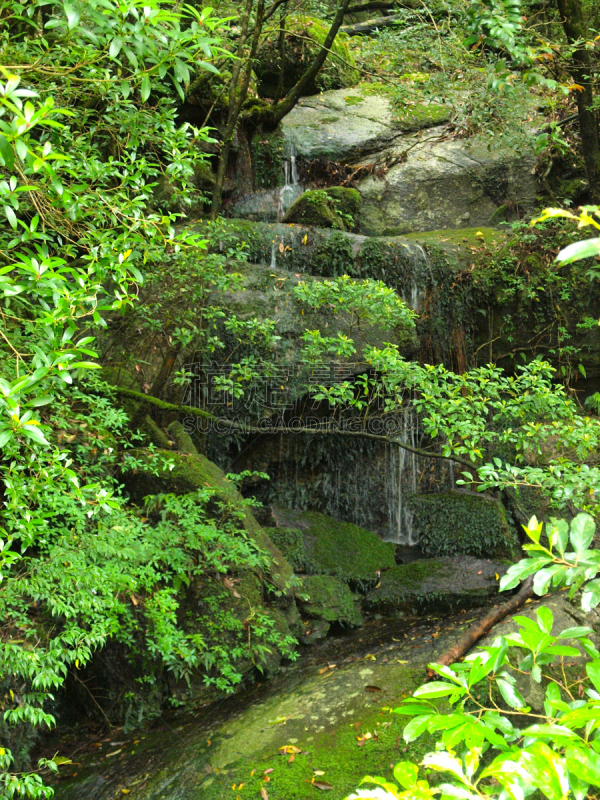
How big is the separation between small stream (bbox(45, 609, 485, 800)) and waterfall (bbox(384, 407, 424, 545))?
11.6ft

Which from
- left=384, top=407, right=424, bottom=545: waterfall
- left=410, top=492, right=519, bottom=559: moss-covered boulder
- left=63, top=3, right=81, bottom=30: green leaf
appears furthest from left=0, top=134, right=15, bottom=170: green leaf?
left=384, top=407, right=424, bottom=545: waterfall

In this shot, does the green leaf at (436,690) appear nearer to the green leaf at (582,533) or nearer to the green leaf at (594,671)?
the green leaf at (594,671)

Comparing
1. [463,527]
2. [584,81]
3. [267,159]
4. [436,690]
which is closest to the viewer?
[436,690]

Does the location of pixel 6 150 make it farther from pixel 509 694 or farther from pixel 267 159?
pixel 267 159

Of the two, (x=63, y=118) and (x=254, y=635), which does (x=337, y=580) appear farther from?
(x=63, y=118)

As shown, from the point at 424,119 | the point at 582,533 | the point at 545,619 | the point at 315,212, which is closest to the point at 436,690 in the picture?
the point at 545,619

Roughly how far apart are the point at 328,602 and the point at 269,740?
2.80 m

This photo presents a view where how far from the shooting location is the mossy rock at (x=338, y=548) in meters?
7.72

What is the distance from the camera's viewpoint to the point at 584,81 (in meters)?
7.69

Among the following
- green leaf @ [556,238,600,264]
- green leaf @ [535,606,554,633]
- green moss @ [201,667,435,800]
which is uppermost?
green leaf @ [556,238,600,264]

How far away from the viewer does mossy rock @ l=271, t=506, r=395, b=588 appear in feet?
25.3

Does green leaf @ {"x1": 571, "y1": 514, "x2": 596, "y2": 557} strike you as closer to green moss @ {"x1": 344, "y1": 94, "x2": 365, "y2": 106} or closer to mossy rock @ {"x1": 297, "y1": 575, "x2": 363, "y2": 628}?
mossy rock @ {"x1": 297, "y1": 575, "x2": 363, "y2": 628}

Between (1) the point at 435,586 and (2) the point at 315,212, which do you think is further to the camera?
(2) the point at 315,212

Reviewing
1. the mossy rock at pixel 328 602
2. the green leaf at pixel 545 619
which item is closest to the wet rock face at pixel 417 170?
the mossy rock at pixel 328 602
